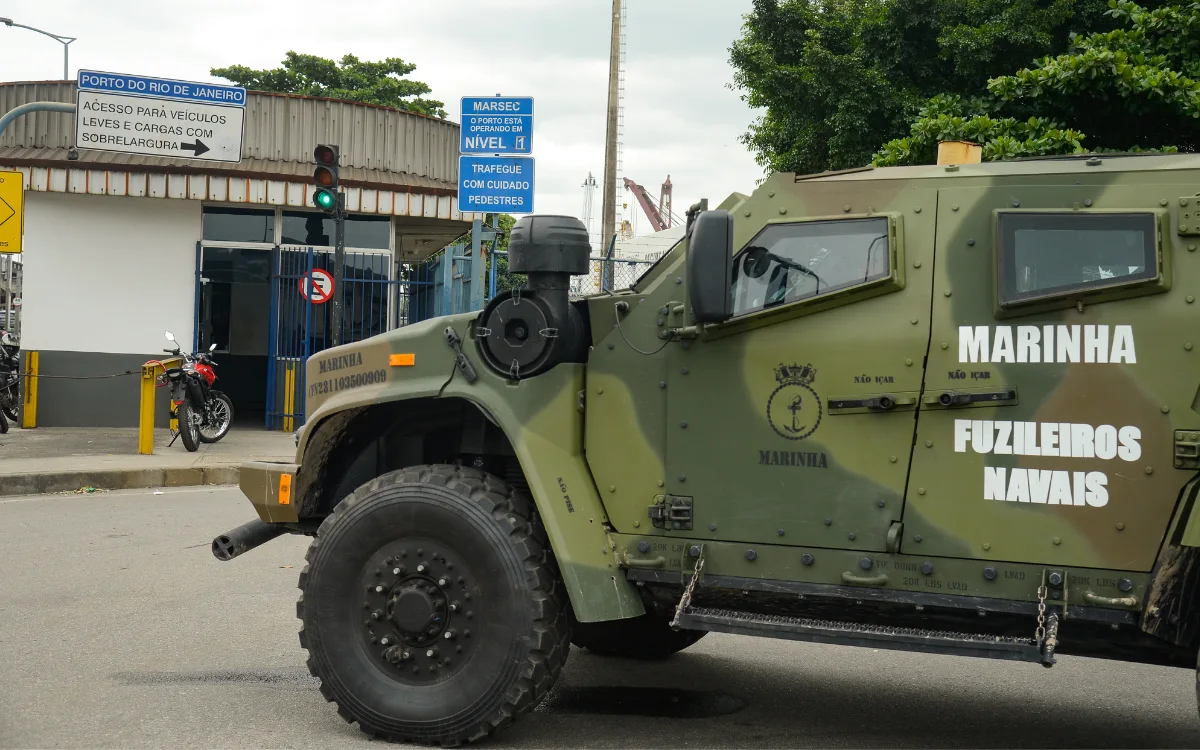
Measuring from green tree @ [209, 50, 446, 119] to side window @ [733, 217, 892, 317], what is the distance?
44999 mm

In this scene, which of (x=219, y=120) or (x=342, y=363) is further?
(x=219, y=120)

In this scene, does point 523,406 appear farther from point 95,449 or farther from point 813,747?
point 95,449

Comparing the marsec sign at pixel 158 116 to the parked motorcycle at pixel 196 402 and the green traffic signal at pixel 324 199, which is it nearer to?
the green traffic signal at pixel 324 199

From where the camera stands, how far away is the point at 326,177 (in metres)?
13.5

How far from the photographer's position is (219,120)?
14.3 metres

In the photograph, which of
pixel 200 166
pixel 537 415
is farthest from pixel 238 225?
pixel 537 415

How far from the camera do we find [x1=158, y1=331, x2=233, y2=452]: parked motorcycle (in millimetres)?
14438

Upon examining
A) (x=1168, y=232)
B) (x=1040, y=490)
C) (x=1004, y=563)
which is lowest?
(x=1004, y=563)

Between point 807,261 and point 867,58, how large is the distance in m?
14.7

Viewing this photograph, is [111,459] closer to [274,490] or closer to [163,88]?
[163,88]

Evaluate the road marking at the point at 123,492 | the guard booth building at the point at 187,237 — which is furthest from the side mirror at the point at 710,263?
the guard booth building at the point at 187,237

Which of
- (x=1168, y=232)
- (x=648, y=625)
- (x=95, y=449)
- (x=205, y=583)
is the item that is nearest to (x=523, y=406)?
(x=648, y=625)

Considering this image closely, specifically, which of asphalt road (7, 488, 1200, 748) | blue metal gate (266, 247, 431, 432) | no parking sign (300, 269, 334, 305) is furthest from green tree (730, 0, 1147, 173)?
asphalt road (7, 488, 1200, 748)

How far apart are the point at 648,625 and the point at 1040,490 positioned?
2.32 metres
